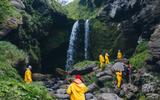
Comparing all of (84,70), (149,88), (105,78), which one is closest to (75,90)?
(149,88)

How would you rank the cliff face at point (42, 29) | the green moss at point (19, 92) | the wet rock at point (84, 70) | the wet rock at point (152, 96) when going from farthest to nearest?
the cliff face at point (42, 29) < the wet rock at point (84, 70) < the wet rock at point (152, 96) < the green moss at point (19, 92)

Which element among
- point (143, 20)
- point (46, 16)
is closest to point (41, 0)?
point (46, 16)

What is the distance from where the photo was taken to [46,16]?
5381 centimetres

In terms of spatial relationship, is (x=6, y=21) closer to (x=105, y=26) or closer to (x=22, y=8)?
(x=22, y=8)

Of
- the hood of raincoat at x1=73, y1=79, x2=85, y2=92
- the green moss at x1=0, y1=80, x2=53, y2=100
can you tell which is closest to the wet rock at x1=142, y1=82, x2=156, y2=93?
the green moss at x1=0, y1=80, x2=53, y2=100

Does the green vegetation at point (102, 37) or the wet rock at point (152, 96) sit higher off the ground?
the green vegetation at point (102, 37)

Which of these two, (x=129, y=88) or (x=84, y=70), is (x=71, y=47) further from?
(x=129, y=88)

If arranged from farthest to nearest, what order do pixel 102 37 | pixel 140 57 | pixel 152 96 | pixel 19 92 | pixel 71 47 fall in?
pixel 71 47
pixel 102 37
pixel 140 57
pixel 152 96
pixel 19 92

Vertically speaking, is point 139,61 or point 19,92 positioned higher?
point 19,92

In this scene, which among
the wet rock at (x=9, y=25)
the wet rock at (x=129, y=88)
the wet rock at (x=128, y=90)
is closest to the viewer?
the wet rock at (x=128, y=90)

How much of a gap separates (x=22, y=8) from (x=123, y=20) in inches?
551

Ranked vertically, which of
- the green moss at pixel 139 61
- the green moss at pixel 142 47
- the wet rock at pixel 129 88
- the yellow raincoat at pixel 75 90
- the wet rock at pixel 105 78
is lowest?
the wet rock at pixel 129 88

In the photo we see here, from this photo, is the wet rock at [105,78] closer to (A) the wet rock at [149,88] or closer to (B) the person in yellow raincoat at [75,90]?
(A) the wet rock at [149,88]

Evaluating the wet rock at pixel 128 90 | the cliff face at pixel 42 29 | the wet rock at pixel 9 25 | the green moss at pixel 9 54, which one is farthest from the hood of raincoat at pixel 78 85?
the cliff face at pixel 42 29
